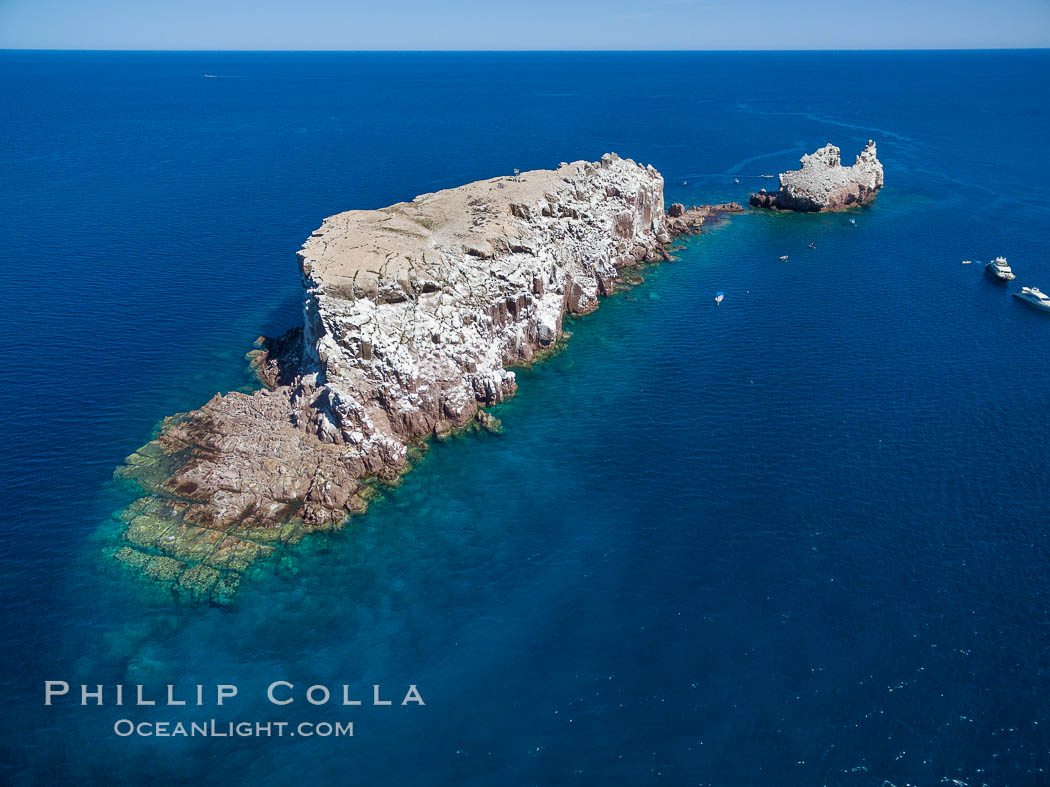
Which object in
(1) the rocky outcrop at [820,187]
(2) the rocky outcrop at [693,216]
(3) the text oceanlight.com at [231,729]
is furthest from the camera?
(1) the rocky outcrop at [820,187]

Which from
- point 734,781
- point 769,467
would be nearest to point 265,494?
point 734,781

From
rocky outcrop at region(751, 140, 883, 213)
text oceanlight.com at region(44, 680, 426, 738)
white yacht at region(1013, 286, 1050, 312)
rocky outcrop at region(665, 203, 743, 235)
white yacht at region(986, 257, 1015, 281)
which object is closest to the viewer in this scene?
text oceanlight.com at region(44, 680, 426, 738)

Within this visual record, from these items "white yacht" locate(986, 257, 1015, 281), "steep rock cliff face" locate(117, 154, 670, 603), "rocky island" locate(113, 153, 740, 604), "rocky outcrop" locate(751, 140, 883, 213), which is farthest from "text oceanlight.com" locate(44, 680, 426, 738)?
"rocky outcrop" locate(751, 140, 883, 213)

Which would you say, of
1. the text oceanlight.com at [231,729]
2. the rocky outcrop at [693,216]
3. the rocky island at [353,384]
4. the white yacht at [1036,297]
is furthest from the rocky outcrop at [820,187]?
the text oceanlight.com at [231,729]

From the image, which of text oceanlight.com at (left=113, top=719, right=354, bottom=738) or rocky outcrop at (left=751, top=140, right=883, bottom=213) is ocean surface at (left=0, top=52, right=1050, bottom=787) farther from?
rocky outcrop at (left=751, top=140, right=883, bottom=213)

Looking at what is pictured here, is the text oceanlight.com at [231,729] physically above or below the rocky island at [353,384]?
below

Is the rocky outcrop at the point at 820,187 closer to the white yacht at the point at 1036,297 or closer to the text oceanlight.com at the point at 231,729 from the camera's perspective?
Answer: the white yacht at the point at 1036,297
